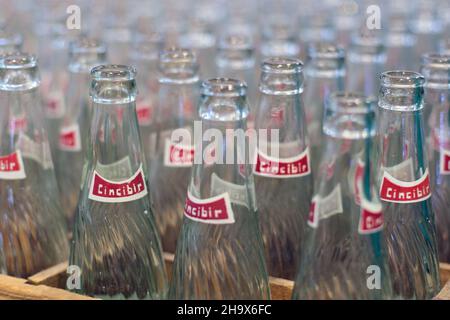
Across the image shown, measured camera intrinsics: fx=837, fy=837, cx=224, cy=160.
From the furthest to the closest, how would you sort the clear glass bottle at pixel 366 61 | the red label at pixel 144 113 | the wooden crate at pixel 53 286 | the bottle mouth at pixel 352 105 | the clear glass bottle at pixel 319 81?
the clear glass bottle at pixel 366 61 → the red label at pixel 144 113 → the clear glass bottle at pixel 319 81 → the wooden crate at pixel 53 286 → the bottle mouth at pixel 352 105

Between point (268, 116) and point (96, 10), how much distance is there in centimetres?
118

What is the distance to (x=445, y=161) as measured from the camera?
3.64 feet

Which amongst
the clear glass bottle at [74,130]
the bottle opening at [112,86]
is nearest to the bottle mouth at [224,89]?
the bottle opening at [112,86]

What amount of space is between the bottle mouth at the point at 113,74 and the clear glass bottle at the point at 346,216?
0.24 metres

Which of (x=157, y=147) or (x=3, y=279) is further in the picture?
(x=157, y=147)

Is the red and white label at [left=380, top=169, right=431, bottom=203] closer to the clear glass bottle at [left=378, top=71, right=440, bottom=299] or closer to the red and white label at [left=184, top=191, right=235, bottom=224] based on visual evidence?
the clear glass bottle at [left=378, top=71, right=440, bottom=299]

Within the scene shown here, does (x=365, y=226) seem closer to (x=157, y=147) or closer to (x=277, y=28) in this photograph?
(x=157, y=147)

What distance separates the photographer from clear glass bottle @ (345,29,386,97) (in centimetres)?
152

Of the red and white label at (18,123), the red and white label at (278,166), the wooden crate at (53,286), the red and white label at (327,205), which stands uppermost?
the red and white label at (18,123)

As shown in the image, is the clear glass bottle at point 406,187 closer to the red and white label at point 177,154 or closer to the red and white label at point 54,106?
the red and white label at point 177,154

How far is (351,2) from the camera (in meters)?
2.19

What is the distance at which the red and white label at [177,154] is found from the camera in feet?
3.83

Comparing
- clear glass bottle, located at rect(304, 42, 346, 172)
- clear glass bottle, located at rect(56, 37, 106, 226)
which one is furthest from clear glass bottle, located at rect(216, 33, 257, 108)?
clear glass bottle, located at rect(56, 37, 106, 226)
